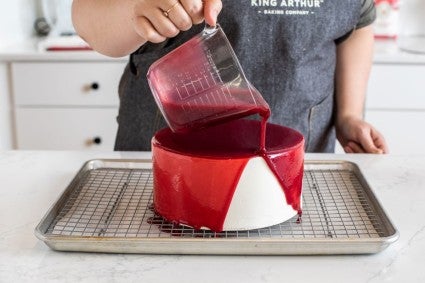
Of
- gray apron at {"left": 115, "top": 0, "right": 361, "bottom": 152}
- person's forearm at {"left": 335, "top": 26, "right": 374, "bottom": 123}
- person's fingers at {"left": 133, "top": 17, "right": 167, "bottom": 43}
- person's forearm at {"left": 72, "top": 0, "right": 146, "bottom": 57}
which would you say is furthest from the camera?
person's forearm at {"left": 335, "top": 26, "right": 374, "bottom": 123}

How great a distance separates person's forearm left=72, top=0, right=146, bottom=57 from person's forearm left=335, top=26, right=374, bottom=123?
0.46m

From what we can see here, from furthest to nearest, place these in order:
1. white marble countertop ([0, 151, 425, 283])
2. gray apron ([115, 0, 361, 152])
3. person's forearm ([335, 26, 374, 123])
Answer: person's forearm ([335, 26, 374, 123]), gray apron ([115, 0, 361, 152]), white marble countertop ([0, 151, 425, 283])

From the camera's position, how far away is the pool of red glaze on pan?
65 cm

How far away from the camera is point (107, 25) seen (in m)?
0.86

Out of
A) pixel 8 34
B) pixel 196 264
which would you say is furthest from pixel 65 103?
pixel 196 264

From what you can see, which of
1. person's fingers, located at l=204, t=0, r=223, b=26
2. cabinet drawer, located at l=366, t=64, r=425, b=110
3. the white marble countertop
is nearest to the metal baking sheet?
the white marble countertop

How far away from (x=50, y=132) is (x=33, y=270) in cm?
150

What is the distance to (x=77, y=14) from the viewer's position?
0.91 metres

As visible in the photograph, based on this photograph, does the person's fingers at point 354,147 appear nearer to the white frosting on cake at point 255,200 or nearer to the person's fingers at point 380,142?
the person's fingers at point 380,142

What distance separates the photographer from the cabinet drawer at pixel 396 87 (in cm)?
A: 190

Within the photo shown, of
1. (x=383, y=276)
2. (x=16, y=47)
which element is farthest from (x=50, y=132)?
(x=383, y=276)

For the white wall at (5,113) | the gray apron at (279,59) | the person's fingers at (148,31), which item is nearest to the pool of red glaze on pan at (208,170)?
the person's fingers at (148,31)

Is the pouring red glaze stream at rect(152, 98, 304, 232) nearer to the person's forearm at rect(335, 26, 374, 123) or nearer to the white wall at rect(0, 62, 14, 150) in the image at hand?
the person's forearm at rect(335, 26, 374, 123)

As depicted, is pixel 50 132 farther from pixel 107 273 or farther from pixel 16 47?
pixel 107 273
